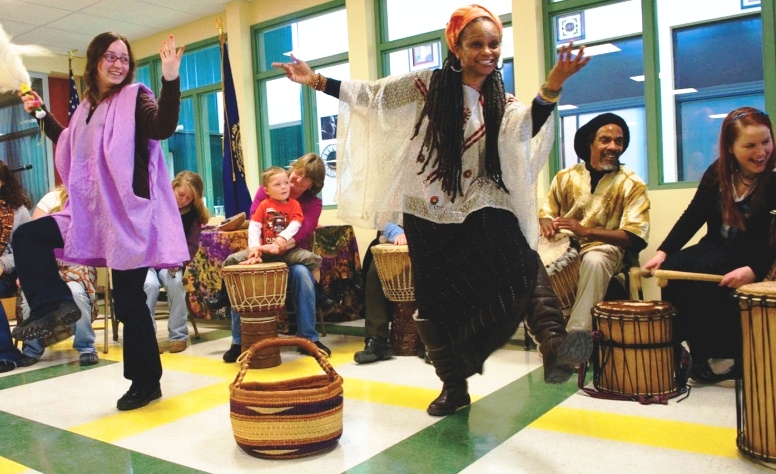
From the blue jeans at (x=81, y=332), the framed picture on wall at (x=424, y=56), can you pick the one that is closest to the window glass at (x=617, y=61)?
the framed picture on wall at (x=424, y=56)

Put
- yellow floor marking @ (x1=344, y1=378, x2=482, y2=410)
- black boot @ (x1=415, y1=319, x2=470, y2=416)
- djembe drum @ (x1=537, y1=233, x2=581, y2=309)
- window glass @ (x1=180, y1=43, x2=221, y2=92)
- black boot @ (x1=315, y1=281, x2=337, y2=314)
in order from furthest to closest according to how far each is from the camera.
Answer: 1. window glass @ (x1=180, y1=43, x2=221, y2=92)
2. black boot @ (x1=315, y1=281, x2=337, y2=314)
3. djembe drum @ (x1=537, y1=233, x2=581, y2=309)
4. yellow floor marking @ (x1=344, y1=378, x2=482, y2=410)
5. black boot @ (x1=415, y1=319, x2=470, y2=416)

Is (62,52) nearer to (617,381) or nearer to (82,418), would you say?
Result: (82,418)

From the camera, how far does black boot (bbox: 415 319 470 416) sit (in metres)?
2.67

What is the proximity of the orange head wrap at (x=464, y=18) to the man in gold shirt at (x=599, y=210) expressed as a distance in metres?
1.52

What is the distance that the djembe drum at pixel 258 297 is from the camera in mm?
3830

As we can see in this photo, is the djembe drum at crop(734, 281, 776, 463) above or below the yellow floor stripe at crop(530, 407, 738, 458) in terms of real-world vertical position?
above

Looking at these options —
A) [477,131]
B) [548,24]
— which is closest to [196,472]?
[477,131]

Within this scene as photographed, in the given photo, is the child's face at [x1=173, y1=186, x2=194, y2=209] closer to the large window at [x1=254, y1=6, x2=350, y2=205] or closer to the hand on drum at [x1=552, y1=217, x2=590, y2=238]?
the large window at [x1=254, y1=6, x2=350, y2=205]

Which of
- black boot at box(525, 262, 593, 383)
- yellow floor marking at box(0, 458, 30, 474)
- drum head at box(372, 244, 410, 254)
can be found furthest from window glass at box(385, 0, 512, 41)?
yellow floor marking at box(0, 458, 30, 474)

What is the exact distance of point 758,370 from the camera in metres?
2.11

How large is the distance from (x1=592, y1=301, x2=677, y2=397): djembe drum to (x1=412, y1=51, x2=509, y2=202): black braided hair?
0.93 meters

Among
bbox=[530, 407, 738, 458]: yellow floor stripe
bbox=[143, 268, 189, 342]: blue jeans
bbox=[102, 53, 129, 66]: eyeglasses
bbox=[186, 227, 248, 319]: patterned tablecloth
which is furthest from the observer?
bbox=[186, 227, 248, 319]: patterned tablecloth

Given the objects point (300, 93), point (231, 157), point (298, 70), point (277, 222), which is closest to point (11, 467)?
point (298, 70)

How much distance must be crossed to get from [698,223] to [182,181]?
3.27 metres
